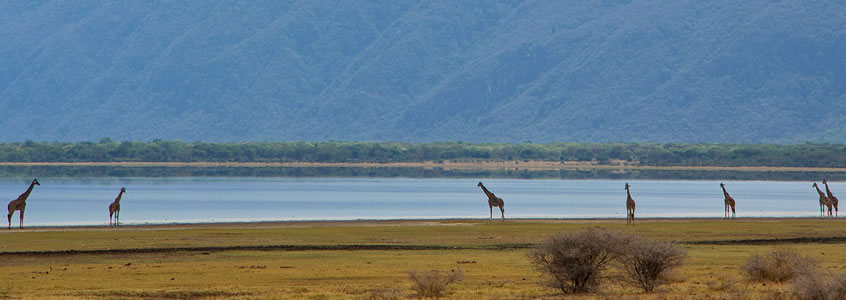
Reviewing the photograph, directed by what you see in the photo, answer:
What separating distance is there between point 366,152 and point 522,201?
3292 inches

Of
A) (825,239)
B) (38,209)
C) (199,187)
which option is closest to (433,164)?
(199,187)

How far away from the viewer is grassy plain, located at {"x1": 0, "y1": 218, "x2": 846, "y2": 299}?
22.6 metres

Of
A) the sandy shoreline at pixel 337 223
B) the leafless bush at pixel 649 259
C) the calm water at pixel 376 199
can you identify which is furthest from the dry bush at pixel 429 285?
the calm water at pixel 376 199

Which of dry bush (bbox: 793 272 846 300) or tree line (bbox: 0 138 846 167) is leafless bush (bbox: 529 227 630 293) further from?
tree line (bbox: 0 138 846 167)

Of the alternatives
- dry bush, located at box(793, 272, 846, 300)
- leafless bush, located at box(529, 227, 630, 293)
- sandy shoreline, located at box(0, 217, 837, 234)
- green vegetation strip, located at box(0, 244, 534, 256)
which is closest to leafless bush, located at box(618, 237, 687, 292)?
leafless bush, located at box(529, 227, 630, 293)

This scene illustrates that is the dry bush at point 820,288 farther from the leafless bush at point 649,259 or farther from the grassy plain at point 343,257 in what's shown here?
the leafless bush at point 649,259

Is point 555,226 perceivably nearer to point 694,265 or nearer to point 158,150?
point 694,265

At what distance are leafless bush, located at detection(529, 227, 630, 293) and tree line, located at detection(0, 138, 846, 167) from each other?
107211 mm

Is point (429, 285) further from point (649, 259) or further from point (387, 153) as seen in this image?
point (387, 153)

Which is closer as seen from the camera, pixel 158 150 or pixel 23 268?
pixel 23 268

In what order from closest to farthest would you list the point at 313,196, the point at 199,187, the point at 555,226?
the point at 555,226 → the point at 313,196 → the point at 199,187

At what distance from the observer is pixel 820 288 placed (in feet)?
63.6

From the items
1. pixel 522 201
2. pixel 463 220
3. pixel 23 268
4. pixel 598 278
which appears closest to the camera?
pixel 598 278

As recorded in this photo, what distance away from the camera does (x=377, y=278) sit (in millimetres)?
24922
